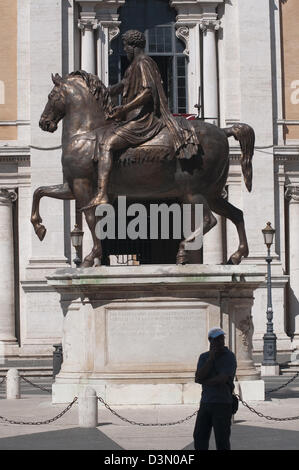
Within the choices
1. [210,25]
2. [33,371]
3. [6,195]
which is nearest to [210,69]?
[210,25]

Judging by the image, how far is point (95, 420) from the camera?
62.8 feet

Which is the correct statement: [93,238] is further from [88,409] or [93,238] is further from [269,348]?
[269,348]

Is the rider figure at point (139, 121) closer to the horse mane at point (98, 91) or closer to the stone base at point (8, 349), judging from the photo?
the horse mane at point (98, 91)

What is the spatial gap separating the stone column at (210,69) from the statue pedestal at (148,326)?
2541cm

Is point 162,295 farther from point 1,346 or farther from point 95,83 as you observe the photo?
point 1,346

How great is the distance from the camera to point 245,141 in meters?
23.1

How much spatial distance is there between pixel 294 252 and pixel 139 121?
25.3m

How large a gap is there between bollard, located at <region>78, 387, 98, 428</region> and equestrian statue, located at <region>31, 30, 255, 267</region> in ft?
11.7

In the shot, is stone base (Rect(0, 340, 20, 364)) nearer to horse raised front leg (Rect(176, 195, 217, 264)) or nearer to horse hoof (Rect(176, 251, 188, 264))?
horse raised front leg (Rect(176, 195, 217, 264))

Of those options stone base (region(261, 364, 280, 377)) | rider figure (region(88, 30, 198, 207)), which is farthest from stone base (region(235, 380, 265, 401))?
Answer: stone base (region(261, 364, 280, 377))

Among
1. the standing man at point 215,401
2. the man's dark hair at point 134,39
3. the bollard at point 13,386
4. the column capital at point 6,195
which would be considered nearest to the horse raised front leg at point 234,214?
the man's dark hair at point 134,39

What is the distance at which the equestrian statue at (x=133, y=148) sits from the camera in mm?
22094
